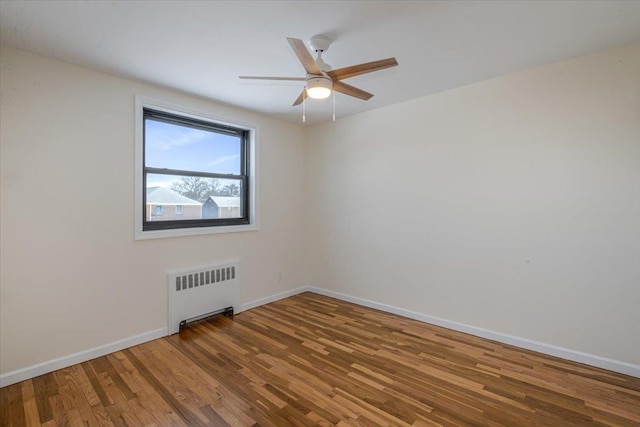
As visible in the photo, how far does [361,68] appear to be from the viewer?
6.35 feet

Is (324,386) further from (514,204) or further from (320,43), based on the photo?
(320,43)

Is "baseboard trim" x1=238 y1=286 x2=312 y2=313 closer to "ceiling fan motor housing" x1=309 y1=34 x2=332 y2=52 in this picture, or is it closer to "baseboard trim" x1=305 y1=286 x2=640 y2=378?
"baseboard trim" x1=305 y1=286 x2=640 y2=378

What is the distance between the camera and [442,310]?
331 centimetres

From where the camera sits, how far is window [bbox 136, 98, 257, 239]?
3.07m

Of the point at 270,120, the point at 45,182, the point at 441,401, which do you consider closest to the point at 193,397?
the point at 441,401

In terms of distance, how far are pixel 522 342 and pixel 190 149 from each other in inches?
162

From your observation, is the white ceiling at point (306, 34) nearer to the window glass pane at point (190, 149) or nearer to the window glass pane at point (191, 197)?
the window glass pane at point (190, 149)

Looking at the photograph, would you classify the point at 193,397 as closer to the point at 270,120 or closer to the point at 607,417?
the point at 607,417

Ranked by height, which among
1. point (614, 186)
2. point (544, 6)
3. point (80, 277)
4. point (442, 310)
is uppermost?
point (544, 6)

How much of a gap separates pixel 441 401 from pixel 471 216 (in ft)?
6.04

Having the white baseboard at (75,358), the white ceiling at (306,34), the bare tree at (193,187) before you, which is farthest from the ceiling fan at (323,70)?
the white baseboard at (75,358)

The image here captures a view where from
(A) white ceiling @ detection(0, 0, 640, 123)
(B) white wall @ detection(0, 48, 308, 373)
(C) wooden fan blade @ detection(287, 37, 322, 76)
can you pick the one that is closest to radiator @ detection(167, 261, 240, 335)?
(B) white wall @ detection(0, 48, 308, 373)

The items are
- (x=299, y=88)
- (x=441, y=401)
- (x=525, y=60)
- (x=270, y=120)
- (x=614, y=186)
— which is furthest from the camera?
(x=270, y=120)

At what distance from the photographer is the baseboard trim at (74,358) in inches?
88.2
